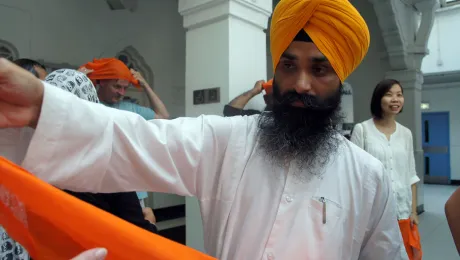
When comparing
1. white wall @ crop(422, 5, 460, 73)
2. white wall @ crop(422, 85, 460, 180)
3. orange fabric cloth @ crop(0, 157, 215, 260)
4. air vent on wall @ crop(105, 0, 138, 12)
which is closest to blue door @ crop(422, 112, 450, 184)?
white wall @ crop(422, 85, 460, 180)

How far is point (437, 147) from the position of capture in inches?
499

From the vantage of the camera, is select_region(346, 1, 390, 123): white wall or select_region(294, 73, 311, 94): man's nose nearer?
select_region(294, 73, 311, 94): man's nose

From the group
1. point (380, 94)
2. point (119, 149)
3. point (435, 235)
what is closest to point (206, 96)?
point (380, 94)

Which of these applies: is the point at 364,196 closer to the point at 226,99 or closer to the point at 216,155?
the point at 216,155

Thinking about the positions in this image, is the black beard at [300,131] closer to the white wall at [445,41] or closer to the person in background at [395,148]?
the person in background at [395,148]

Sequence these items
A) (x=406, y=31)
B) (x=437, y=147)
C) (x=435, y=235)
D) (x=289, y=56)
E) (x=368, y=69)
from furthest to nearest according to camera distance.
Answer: (x=437, y=147) → (x=368, y=69) → (x=406, y=31) → (x=435, y=235) → (x=289, y=56)

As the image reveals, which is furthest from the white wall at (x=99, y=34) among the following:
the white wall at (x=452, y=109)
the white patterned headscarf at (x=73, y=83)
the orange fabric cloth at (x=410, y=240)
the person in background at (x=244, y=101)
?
the white wall at (x=452, y=109)

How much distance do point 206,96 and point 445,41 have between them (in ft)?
32.2

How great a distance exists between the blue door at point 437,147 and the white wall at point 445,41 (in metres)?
3.12

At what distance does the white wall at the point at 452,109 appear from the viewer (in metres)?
12.2

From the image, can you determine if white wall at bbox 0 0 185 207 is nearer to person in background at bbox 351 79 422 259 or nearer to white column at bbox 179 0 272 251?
white column at bbox 179 0 272 251

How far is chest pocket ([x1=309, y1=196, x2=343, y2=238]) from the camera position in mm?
1054

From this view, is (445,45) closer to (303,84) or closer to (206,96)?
(206,96)

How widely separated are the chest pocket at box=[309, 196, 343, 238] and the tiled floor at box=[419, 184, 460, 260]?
4.08m
